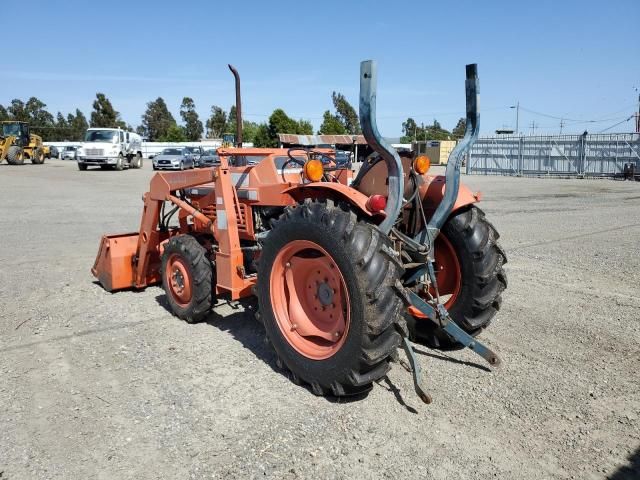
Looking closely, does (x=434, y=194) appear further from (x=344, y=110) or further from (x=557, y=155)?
(x=344, y=110)

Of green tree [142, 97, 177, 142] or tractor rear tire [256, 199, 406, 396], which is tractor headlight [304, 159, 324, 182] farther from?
green tree [142, 97, 177, 142]

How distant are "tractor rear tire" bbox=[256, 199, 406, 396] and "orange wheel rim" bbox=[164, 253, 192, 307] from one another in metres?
1.39

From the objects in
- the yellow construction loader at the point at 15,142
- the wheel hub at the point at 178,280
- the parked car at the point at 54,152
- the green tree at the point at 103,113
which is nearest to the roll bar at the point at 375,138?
the wheel hub at the point at 178,280

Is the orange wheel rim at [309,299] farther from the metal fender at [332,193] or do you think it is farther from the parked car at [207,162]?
the parked car at [207,162]

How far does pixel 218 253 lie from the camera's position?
4.75 m

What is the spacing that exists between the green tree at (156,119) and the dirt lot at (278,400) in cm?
10883

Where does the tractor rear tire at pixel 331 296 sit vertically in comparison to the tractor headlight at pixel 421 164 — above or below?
below

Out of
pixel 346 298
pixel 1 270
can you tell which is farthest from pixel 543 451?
pixel 1 270

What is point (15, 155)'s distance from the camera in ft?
116

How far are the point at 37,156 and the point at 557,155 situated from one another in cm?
3558

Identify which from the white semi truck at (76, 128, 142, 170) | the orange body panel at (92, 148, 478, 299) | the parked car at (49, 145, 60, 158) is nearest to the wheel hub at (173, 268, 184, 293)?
the orange body panel at (92, 148, 478, 299)

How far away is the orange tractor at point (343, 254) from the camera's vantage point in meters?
3.32

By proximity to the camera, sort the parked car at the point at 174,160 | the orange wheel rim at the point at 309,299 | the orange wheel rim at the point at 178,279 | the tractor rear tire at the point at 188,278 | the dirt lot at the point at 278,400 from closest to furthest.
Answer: the dirt lot at the point at 278,400, the orange wheel rim at the point at 309,299, the tractor rear tire at the point at 188,278, the orange wheel rim at the point at 178,279, the parked car at the point at 174,160

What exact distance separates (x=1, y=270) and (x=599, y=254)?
8.85 m
